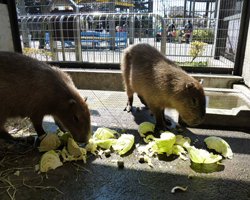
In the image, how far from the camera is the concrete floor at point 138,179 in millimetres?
2521

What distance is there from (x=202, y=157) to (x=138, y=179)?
2.60 feet

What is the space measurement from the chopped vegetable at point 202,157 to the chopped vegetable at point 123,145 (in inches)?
28.6

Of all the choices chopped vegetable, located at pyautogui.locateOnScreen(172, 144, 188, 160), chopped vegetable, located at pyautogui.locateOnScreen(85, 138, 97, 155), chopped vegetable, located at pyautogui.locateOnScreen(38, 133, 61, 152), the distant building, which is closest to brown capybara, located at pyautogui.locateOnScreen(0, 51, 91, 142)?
chopped vegetable, located at pyautogui.locateOnScreen(85, 138, 97, 155)

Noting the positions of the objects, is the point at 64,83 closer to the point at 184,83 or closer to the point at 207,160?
the point at 184,83

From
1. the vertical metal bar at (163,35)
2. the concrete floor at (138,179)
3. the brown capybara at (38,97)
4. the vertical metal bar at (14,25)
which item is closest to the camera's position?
the concrete floor at (138,179)

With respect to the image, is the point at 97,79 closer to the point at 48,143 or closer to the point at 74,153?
the point at 48,143

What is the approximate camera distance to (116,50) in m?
7.00

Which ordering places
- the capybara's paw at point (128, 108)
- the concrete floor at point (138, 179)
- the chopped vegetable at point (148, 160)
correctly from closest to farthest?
the concrete floor at point (138, 179), the chopped vegetable at point (148, 160), the capybara's paw at point (128, 108)

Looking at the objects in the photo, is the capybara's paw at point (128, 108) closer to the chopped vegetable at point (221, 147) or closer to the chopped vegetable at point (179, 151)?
the chopped vegetable at point (179, 151)

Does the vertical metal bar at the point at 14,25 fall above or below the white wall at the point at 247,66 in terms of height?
above

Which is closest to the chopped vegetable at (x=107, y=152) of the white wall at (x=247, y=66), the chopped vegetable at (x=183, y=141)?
the chopped vegetable at (x=183, y=141)

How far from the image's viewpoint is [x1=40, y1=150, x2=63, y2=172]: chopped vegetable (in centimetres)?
289

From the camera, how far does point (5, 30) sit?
5926mm

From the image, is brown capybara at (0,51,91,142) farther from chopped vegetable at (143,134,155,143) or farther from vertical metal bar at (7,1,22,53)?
vertical metal bar at (7,1,22,53)
